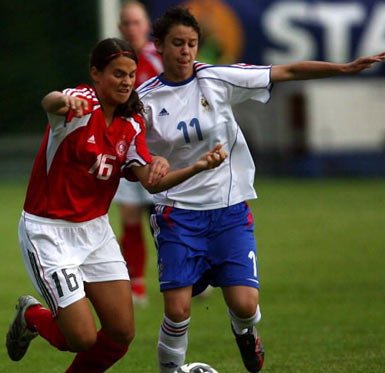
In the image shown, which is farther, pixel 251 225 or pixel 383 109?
pixel 383 109

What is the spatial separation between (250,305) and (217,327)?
215 centimetres

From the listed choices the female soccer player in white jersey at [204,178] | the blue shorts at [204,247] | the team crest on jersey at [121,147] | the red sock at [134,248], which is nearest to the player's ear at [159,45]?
the female soccer player in white jersey at [204,178]

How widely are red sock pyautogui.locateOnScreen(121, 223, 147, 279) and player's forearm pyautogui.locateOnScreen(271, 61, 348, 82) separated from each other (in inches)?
138

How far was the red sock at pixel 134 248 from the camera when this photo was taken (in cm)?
934

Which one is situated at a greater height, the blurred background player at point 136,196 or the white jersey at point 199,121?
the white jersey at point 199,121

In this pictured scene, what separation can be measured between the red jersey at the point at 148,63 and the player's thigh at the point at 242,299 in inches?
140

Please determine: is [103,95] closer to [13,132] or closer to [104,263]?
[104,263]

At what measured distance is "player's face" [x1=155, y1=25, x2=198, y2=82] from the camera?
6.14m

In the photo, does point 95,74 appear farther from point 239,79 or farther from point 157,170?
point 239,79

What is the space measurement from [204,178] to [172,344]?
0.91 metres

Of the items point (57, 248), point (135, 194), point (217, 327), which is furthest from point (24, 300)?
point (135, 194)

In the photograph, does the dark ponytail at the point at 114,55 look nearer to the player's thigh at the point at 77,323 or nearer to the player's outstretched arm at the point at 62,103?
the player's outstretched arm at the point at 62,103

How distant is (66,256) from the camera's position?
5695mm

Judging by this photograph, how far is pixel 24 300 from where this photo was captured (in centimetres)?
630
